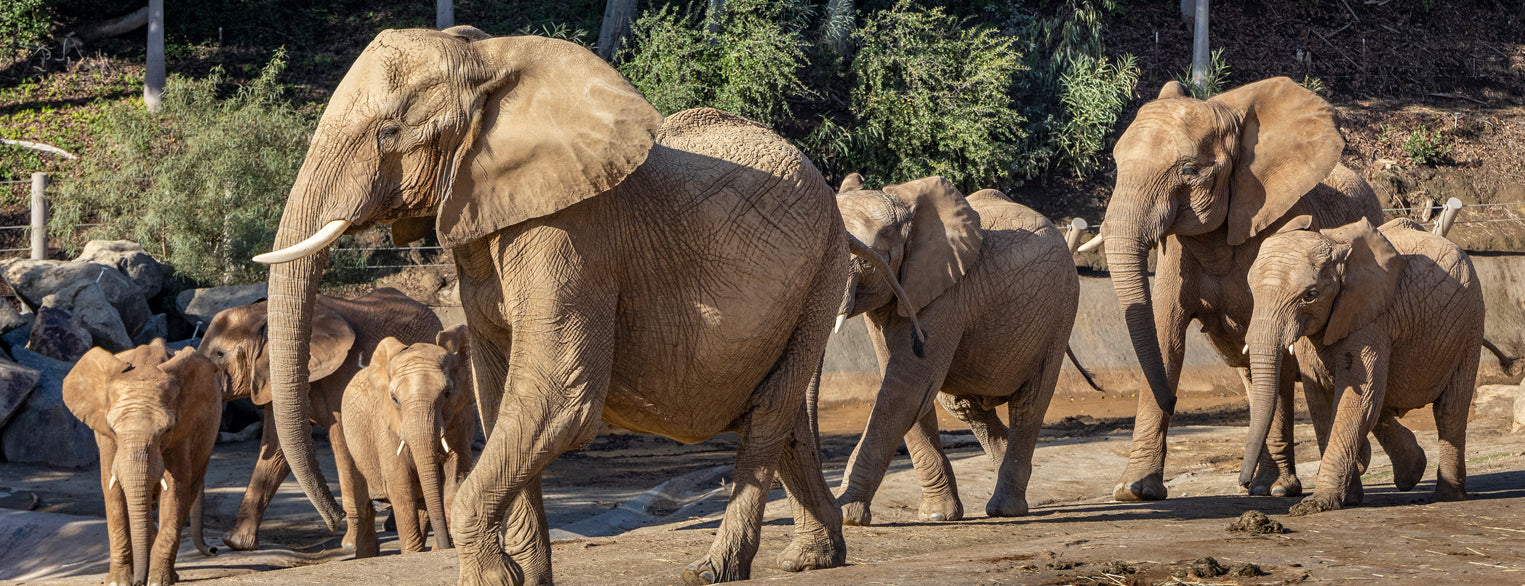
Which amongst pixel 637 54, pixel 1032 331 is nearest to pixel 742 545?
pixel 1032 331

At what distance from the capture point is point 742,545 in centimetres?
611

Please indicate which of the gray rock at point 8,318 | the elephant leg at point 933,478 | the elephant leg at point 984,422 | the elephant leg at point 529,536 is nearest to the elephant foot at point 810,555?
the elephant leg at point 529,536

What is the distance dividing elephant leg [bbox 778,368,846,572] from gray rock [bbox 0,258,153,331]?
11.9 m

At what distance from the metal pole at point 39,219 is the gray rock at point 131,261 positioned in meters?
1.65

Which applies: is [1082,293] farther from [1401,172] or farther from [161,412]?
[161,412]

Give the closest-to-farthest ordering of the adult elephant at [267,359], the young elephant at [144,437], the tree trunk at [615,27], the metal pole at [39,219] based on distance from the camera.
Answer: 1. the young elephant at [144,437]
2. the adult elephant at [267,359]
3. the metal pole at [39,219]
4. the tree trunk at [615,27]

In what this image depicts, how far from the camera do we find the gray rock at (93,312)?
50.7ft

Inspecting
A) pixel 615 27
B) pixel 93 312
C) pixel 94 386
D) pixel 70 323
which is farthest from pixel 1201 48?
pixel 94 386

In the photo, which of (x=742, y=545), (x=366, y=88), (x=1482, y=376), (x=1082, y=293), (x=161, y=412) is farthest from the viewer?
(x=1082, y=293)

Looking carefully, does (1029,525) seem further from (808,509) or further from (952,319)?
(808,509)

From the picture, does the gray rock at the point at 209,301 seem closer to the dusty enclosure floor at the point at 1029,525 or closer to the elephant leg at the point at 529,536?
the dusty enclosure floor at the point at 1029,525

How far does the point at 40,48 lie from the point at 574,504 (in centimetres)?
1825

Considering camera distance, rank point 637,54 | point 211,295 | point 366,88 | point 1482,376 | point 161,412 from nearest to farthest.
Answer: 1. point 366,88
2. point 161,412
3. point 211,295
4. point 1482,376
5. point 637,54

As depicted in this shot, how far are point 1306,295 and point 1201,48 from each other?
705 inches
